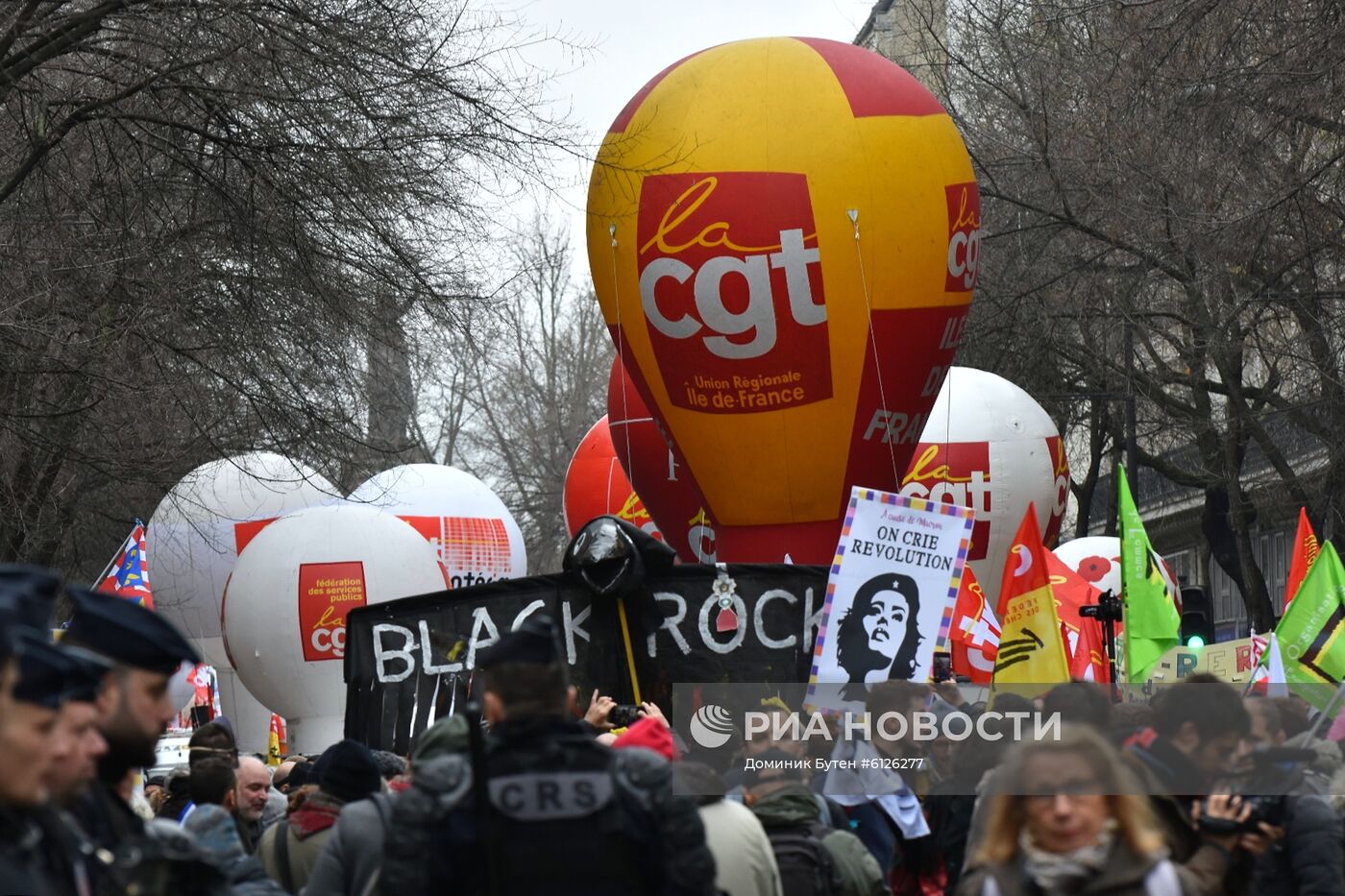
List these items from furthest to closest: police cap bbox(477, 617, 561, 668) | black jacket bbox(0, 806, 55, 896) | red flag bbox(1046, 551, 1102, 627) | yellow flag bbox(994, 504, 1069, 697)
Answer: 1. red flag bbox(1046, 551, 1102, 627)
2. yellow flag bbox(994, 504, 1069, 697)
3. police cap bbox(477, 617, 561, 668)
4. black jacket bbox(0, 806, 55, 896)

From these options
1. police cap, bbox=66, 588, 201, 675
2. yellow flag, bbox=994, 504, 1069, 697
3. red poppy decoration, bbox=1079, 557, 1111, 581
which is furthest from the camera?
red poppy decoration, bbox=1079, 557, 1111, 581

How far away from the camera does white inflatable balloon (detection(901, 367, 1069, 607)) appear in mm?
24234

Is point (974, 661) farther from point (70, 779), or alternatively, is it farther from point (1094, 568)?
point (70, 779)

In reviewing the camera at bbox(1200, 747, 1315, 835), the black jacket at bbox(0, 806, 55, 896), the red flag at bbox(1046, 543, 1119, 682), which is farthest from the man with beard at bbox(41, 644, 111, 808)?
the red flag at bbox(1046, 543, 1119, 682)

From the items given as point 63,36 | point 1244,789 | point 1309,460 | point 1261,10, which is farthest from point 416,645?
point 1309,460

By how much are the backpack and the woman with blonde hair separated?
2.12 meters

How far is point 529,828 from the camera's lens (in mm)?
4922

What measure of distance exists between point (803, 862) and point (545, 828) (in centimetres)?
230

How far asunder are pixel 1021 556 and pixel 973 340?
14236 millimetres

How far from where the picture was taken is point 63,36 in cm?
1188

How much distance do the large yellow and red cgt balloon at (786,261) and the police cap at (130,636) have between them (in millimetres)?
10274

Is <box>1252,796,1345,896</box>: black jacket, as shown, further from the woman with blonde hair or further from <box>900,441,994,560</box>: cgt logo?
<box>900,441,994,560</box>: cgt logo

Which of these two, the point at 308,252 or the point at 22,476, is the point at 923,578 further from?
the point at 22,476

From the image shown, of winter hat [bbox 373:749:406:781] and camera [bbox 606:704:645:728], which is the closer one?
winter hat [bbox 373:749:406:781]
